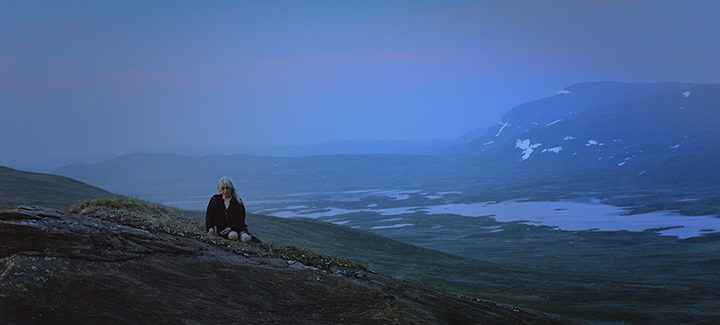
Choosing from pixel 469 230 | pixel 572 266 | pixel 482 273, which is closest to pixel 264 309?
pixel 482 273

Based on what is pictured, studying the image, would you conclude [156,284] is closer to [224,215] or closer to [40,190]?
[224,215]

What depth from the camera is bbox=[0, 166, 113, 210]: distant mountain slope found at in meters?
41.3

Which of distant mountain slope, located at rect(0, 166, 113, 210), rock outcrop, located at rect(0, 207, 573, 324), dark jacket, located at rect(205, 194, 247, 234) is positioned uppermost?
distant mountain slope, located at rect(0, 166, 113, 210)

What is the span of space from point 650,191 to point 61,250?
672 feet

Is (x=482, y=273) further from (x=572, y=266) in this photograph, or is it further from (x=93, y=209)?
(x=93, y=209)

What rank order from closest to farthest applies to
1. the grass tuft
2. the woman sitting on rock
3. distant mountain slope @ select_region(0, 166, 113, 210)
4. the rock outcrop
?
the rock outcrop → the grass tuft → the woman sitting on rock → distant mountain slope @ select_region(0, 166, 113, 210)

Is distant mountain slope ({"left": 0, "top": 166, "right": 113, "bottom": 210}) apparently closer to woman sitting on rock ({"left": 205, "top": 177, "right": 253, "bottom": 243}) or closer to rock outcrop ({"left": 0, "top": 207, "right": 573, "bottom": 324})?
woman sitting on rock ({"left": 205, "top": 177, "right": 253, "bottom": 243})

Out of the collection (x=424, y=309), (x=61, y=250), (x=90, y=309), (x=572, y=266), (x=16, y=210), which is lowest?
(x=572, y=266)

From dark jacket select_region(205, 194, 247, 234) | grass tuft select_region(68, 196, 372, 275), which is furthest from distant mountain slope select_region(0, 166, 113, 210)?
dark jacket select_region(205, 194, 247, 234)

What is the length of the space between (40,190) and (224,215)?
4325 cm

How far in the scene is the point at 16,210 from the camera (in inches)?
454

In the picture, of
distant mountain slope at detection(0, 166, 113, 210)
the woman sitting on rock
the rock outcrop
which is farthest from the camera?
distant mountain slope at detection(0, 166, 113, 210)

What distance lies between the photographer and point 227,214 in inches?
592

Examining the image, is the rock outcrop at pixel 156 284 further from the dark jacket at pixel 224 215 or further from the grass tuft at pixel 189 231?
the dark jacket at pixel 224 215
